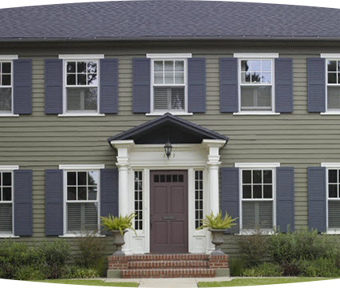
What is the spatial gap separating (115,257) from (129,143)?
9.20 feet

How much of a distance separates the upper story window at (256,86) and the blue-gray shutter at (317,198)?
81.9 inches

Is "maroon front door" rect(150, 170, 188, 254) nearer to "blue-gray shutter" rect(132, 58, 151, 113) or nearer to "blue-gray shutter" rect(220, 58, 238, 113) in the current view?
"blue-gray shutter" rect(132, 58, 151, 113)

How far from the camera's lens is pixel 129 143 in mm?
14055

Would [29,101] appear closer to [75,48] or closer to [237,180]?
[75,48]

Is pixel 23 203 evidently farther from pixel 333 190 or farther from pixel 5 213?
pixel 333 190

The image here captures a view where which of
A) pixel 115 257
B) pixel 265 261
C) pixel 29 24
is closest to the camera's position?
pixel 115 257

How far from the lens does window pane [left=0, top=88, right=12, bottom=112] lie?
A: 1502cm

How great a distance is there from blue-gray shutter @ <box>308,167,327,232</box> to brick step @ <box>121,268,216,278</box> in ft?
10.6

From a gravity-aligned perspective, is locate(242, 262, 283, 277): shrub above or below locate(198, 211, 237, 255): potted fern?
below

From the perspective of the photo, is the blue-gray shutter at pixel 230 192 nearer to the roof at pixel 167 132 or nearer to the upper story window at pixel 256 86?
the roof at pixel 167 132

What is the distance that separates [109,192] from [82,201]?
0.75 metres

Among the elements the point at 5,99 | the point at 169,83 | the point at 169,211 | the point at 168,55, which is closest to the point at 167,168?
the point at 169,211

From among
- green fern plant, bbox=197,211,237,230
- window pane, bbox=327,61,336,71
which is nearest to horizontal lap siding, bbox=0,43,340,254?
window pane, bbox=327,61,336,71

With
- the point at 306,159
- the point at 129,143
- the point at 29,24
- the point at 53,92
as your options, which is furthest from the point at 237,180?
the point at 29,24
